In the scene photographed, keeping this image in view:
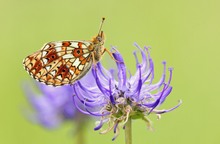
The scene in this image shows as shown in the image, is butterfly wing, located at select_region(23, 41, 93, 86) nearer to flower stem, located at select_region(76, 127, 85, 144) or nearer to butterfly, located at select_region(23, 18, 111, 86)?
butterfly, located at select_region(23, 18, 111, 86)

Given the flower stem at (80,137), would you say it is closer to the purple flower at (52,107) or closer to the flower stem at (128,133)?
the purple flower at (52,107)

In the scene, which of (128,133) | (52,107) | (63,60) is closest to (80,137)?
(52,107)

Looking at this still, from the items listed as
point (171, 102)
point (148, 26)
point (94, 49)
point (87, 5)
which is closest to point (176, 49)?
point (148, 26)

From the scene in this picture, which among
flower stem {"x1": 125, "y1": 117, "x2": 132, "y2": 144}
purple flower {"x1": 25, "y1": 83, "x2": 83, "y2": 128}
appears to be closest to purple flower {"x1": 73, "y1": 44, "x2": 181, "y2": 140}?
flower stem {"x1": 125, "y1": 117, "x2": 132, "y2": 144}

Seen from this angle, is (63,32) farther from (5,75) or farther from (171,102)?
(171,102)

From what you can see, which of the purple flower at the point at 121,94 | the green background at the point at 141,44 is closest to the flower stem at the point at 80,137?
the purple flower at the point at 121,94
